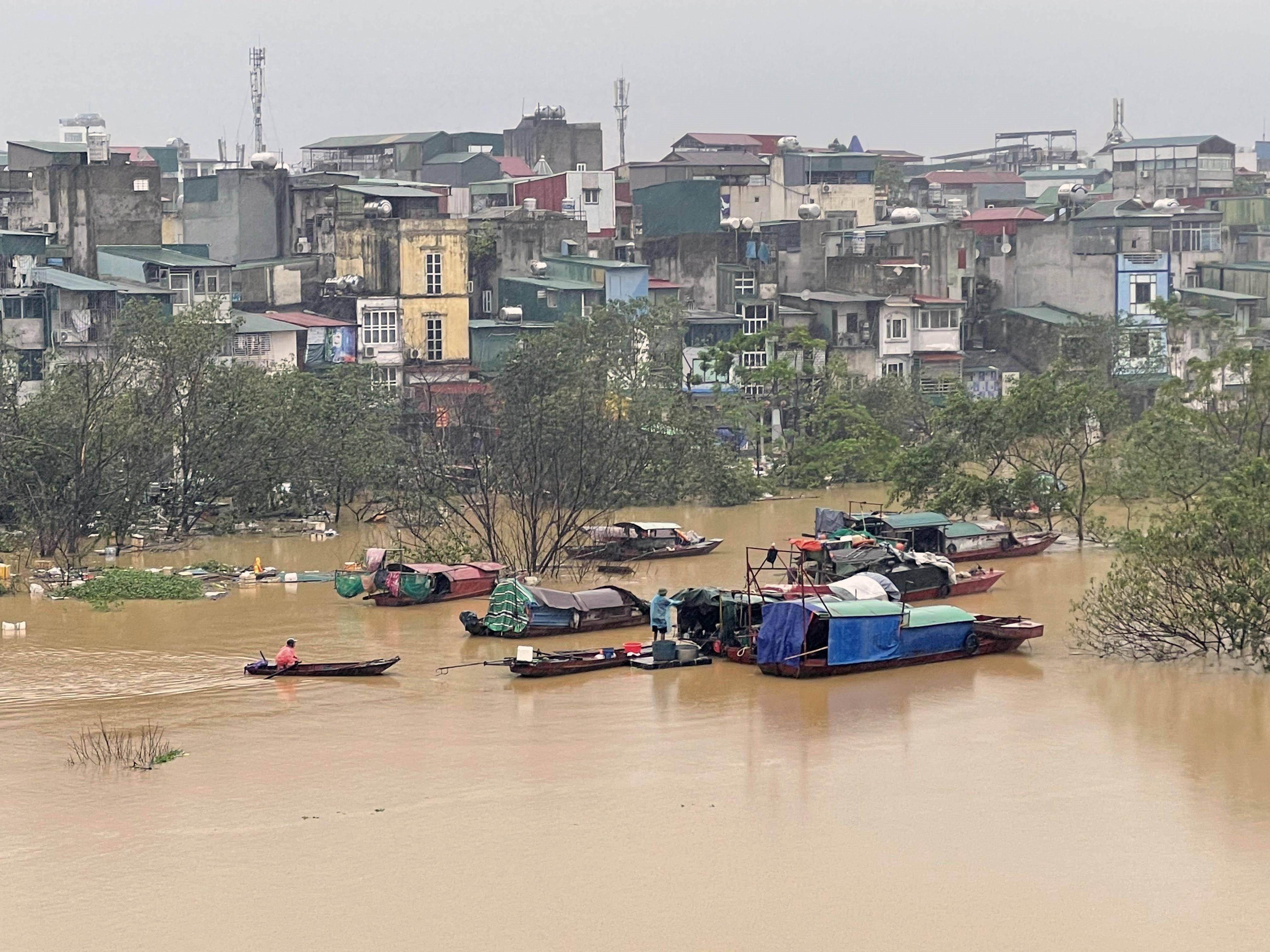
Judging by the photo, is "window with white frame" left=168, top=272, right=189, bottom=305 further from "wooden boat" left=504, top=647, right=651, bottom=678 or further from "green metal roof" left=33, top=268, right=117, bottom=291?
"wooden boat" left=504, top=647, right=651, bottom=678

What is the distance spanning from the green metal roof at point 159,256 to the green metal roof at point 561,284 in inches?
242

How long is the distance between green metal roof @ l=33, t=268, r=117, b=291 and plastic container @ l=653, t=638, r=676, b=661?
1994 cm

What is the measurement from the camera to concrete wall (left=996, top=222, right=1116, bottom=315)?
44000 millimetres

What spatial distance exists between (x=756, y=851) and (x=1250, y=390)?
13.8 m

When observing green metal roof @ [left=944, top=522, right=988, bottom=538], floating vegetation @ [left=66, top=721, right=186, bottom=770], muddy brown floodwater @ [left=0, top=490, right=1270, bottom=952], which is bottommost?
muddy brown floodwater @ [left=0, top=490, right=1270, bottom=952]

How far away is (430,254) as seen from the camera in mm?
38938

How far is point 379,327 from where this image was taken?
38.6m

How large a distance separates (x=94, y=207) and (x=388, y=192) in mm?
6045

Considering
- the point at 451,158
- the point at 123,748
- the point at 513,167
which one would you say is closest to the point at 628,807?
the point at 123,748

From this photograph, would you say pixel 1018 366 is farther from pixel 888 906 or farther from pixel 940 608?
pixel 888 906

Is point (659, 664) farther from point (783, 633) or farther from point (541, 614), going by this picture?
point (541, 614)

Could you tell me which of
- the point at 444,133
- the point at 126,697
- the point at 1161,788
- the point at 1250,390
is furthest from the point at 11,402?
the point at 444,133

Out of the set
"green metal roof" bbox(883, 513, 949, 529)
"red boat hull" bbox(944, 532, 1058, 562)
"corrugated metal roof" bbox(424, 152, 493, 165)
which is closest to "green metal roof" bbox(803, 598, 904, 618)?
"green metal roof" bbox(883, 513, 949, 529)

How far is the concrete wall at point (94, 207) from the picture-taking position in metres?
38.4
